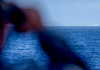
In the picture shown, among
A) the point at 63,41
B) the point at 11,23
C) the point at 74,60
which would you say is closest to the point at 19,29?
the point at 11,23

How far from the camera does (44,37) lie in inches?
50.0

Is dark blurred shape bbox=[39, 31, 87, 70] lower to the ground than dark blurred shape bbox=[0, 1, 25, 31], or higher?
lower

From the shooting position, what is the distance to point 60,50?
1307 millimetres

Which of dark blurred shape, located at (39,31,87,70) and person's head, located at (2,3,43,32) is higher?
person's head, located at (2,3,43,32)

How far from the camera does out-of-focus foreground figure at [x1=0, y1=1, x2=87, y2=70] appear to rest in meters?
1.26

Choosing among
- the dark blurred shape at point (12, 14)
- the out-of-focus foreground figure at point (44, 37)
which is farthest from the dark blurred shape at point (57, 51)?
the dark blurred shape at point (12, 14)

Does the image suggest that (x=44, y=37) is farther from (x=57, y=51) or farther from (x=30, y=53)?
(x=30, y=53)

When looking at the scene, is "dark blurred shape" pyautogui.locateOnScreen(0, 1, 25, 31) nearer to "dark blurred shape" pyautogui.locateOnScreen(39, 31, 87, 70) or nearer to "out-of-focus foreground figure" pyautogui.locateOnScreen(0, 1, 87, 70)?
"out-of-focus foreground figure" pyautogui.locateOnScreen(0, 1, 87, 70)

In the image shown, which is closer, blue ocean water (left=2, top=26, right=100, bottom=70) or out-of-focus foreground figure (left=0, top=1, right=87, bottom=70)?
out-of-focus foreground figure (left=0, top=1, right=87, bottom=70)

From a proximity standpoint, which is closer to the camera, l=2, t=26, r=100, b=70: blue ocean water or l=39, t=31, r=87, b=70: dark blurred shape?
l=39, t=31, r=87, b=70: dark blurred shape

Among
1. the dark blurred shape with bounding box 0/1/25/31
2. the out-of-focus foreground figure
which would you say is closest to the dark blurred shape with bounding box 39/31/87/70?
the out-of-focus foreground figure

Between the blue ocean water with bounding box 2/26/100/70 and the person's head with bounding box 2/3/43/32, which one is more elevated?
the person's head with bounding box 2/3/43/32

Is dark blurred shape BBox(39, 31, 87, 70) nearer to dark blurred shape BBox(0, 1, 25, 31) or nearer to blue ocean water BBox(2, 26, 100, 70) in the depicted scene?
blue ocean water BBox(2, 26, 100, 70)

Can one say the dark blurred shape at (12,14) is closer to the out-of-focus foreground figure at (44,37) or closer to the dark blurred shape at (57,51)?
the out-of-focus foreground figure at (44,37)
